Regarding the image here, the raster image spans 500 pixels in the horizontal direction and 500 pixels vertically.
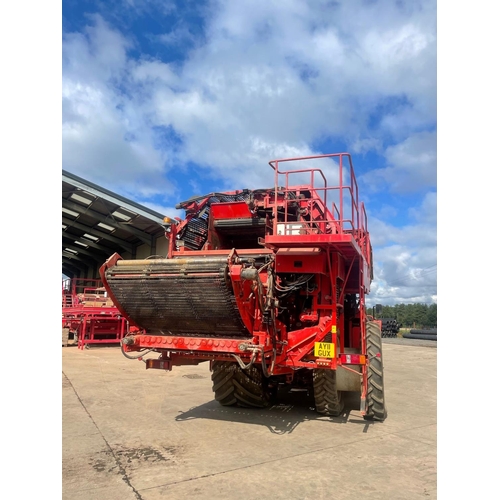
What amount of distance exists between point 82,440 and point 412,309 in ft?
220

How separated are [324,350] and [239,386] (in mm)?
1883

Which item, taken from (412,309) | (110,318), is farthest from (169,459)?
(412,309)

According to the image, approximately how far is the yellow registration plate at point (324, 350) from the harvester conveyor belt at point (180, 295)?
97 cm

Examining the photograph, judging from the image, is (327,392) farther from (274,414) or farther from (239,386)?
(239,386)

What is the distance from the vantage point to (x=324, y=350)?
18.4 feet

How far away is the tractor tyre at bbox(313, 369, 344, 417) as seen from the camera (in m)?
6.25

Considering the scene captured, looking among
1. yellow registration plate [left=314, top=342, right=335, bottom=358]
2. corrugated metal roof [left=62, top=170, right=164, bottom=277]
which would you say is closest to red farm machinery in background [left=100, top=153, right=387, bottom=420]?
yellow registration plate [left=314, top=342, right=335, bottom=358]

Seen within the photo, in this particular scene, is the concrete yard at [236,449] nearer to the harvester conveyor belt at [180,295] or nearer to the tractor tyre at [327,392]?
the tractor tyre at [327,392]

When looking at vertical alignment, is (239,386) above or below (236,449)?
above

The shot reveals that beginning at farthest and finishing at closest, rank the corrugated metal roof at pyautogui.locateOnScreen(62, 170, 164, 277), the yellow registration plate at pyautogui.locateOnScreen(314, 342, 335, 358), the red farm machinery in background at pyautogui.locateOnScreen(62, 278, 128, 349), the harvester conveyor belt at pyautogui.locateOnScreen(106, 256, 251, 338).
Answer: the red farm machinery in background at pyautogui.locateOnScreen(62, 278, 128, 349) < the corrugated metal roof at pyautogui.locateOnScreen(62, 170, 164, 277) < the yellow registration plate at pyautogui.locateOnScreen(314, 342, 335, 358) < the harvester conveyor belt at pyautogui.locateOnScreen(106, 256, 251, 338)

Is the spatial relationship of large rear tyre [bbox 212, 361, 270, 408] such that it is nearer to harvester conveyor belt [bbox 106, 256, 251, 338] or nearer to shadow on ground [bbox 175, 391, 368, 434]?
shadow on ground [bbox 175, 391, 368, 434]

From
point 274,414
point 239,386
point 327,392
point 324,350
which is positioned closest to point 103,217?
A: point 239,386

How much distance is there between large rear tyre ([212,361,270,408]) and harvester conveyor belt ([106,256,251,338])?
1432 mm

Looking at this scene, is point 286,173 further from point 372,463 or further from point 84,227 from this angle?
point 84,227
